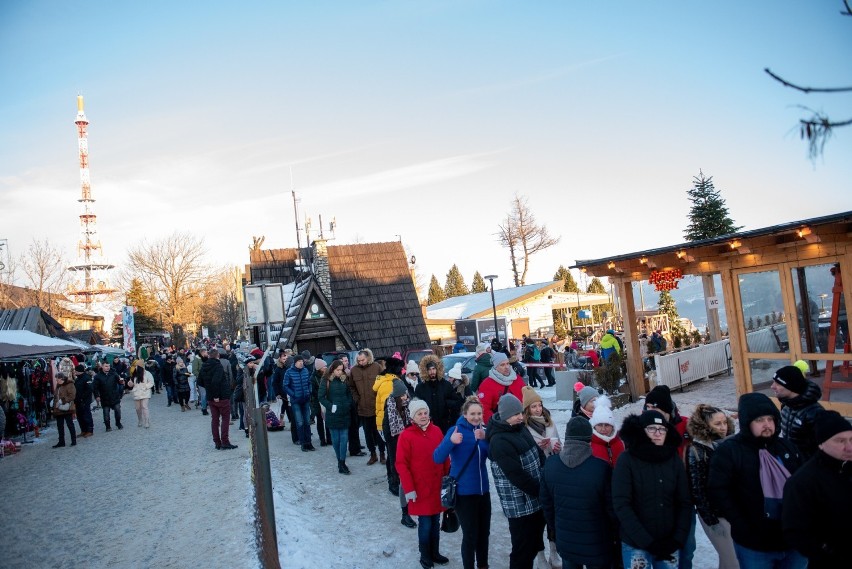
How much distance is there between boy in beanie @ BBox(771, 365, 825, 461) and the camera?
4598 millimetres

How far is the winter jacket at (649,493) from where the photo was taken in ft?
12.8

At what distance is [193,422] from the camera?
16328 millimetres

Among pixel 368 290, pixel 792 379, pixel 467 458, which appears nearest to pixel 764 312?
pixel 792 379

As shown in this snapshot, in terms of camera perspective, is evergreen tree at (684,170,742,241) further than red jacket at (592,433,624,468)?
Yes

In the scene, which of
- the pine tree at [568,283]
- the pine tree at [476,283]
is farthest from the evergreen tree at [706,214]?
the pine tree at [476,283]

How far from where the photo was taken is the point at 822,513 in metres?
3.30

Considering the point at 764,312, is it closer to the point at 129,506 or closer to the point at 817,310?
the point at 817,310

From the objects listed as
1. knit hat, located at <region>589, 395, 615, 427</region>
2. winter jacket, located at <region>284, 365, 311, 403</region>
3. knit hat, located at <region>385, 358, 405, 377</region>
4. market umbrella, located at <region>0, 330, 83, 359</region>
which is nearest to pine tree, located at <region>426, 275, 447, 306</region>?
market umbrella, located at <region>0, 330, 83, 359</region>

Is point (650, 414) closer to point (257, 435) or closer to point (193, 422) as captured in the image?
point (257, 435)

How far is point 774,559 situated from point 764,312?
8075 mm

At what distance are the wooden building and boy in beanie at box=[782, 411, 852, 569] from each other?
6889 mm

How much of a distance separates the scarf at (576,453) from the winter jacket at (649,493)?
0.28 metres

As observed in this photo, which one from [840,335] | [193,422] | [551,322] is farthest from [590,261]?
[551,322]

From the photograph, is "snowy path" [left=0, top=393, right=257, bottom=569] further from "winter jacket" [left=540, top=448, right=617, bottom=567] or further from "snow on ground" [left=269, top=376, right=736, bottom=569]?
"winter jacket" [left=540, top=448, right=617, bottom=567]
